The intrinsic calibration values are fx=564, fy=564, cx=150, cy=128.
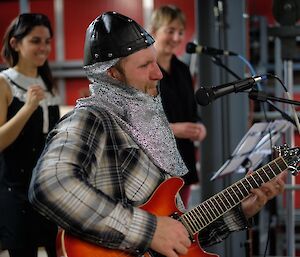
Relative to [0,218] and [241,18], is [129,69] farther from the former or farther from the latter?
[241,18]

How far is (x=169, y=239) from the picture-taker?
1662 millimetres

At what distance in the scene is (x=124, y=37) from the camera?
175 cm

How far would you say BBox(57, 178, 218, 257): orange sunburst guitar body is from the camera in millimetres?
1645

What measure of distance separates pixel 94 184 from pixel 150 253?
273mm

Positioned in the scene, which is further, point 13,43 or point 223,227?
point 13,43

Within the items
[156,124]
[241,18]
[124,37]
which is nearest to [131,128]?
[156,124]

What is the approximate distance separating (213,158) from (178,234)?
1.83 m

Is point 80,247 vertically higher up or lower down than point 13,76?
lower down

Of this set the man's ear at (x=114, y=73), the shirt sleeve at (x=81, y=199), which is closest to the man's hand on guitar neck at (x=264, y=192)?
the shirt sleeve at (x=81, y=199)

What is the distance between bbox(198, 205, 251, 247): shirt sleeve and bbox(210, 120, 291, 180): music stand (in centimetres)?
45

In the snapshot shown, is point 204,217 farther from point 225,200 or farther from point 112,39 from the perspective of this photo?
point 112,39

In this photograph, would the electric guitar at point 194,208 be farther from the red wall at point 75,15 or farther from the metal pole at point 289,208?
the red wall at point 75,15

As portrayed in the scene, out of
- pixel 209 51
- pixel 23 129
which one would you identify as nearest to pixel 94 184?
pixel 23 129

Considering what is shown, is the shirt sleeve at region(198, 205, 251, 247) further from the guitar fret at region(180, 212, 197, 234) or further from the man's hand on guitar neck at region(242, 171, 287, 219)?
the guitar fret at region(180, 212, 197, 234)
